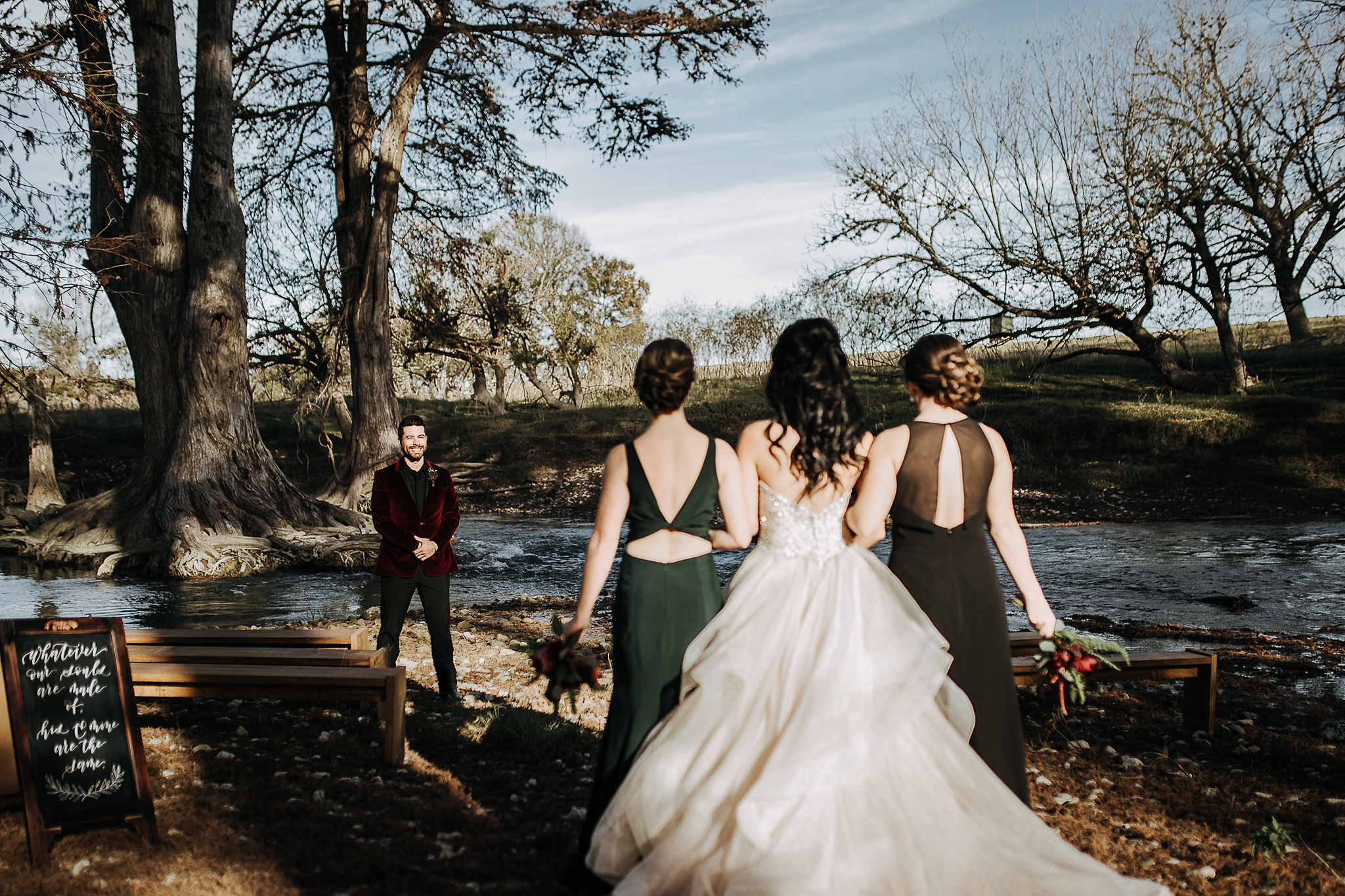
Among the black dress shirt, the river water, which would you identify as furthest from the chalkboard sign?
the river water

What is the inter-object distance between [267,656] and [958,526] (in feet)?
13.4

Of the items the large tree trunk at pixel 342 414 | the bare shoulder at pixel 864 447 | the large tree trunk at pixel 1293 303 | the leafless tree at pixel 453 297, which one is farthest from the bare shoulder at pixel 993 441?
the large tree trunk at pixel 1293 303

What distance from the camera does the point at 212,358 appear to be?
46.4 feet

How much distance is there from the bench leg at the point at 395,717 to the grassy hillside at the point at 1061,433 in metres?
12.2

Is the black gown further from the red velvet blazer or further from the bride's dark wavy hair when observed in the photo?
the red velvet blazer

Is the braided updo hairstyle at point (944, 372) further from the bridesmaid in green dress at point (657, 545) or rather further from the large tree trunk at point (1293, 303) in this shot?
the large tree trunk at point (1293, 303)

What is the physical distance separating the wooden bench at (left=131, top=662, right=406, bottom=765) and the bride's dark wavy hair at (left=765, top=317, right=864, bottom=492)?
256 cm

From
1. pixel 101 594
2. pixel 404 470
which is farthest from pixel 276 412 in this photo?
pixel 404 470

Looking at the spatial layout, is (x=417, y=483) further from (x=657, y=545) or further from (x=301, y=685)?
(x=657, y=545)

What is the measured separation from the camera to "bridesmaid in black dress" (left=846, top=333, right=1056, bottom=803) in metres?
3.57

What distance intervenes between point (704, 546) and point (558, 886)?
1448 millimetres

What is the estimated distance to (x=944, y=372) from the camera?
3631 mm

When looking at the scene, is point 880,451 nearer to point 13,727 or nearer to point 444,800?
point 444,800

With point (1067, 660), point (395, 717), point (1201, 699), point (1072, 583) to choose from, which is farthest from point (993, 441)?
point (1072, 583)
